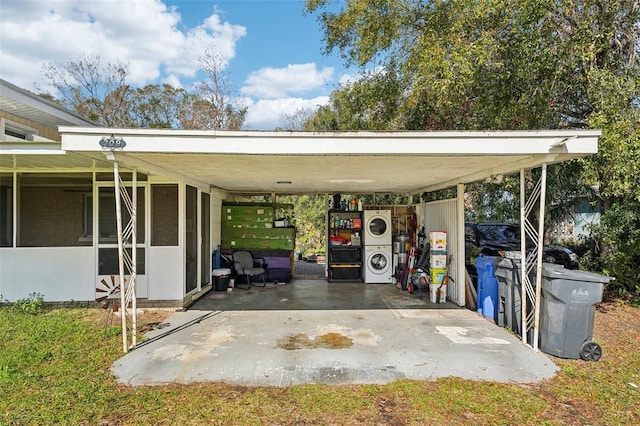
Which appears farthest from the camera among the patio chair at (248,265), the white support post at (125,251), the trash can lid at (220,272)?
the patio chair at (248,265)

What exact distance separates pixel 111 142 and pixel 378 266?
6112 mm

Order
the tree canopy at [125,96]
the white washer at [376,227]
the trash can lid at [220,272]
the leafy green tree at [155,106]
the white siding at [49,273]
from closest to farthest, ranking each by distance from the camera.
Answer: the white siding at [49,273]
the trash can lid at [220,272]
the white washer at [376,227]
the tree canopy at [125,96]
the leafy green tree at [155,106]

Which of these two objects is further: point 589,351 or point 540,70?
point 540,70

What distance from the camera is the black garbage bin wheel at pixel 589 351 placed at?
3803 mm

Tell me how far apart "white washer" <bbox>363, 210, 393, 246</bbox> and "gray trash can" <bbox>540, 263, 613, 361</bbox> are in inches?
169

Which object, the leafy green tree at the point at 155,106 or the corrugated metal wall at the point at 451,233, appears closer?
the corrugated metal wall at the point at 451,233

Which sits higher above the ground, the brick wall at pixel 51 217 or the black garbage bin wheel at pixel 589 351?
the brick wall at pixel 51 217

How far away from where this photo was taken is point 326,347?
162 inches

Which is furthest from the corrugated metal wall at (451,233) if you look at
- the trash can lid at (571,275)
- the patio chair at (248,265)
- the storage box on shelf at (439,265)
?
the patio chair at (248,265)

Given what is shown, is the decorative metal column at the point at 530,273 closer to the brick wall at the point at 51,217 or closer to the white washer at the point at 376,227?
the white washer at the point at 376,227

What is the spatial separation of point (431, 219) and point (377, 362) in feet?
14.3

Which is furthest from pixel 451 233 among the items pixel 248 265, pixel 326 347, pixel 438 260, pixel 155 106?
pixel 155 106

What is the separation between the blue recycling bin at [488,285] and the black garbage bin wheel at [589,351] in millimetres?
1440

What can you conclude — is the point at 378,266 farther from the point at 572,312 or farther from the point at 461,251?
the point at 572,312
